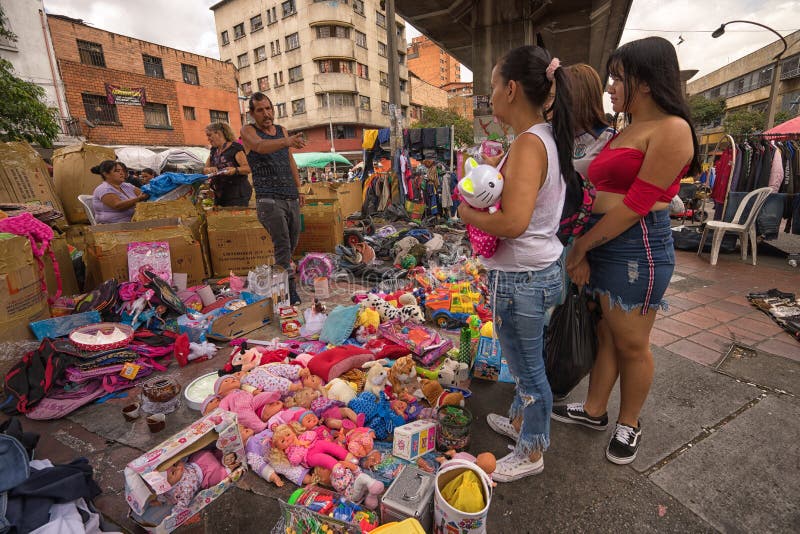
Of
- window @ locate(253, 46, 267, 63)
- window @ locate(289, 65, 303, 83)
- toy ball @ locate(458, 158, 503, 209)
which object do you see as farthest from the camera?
window @ locate(253, 46, 267, 63)

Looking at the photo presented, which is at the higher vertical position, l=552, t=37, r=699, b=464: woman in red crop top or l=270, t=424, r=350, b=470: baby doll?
l=552, t=37, r=699, b=464: woman in red crop top

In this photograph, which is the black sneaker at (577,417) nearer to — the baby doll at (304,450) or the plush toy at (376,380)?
the plush toy at (376,380)

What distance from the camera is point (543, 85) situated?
1348 mm

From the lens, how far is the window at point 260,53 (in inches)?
1268

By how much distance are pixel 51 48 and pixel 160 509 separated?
69.3ft

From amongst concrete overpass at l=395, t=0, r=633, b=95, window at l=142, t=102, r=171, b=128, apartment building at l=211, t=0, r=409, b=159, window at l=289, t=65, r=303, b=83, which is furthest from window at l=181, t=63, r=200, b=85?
concrete overpass at l=395, t=0, r=633, b=95

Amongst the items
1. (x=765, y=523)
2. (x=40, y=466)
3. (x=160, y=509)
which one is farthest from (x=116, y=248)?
(x=765, y=523)

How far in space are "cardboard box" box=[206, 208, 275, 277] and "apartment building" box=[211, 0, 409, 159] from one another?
26807 millimetres

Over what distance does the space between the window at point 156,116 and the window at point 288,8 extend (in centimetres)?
1772

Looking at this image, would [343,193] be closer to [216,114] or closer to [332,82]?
[216,114]

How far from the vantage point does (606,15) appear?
688cm

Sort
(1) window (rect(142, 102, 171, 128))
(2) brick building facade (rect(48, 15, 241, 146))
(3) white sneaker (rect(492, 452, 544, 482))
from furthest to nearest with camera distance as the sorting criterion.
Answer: (1) window (rect(142, 102, 171, 128))
(2) brick building facade (rect(48, 15, 241, 146))
(3) white sneaker (rect(492, 452, 544, 482))

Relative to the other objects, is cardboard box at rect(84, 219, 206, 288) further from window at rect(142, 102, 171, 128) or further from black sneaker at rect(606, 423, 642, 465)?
window at rect(142, 102, 171, 128)

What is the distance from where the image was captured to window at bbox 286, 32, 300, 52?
29.9 m
